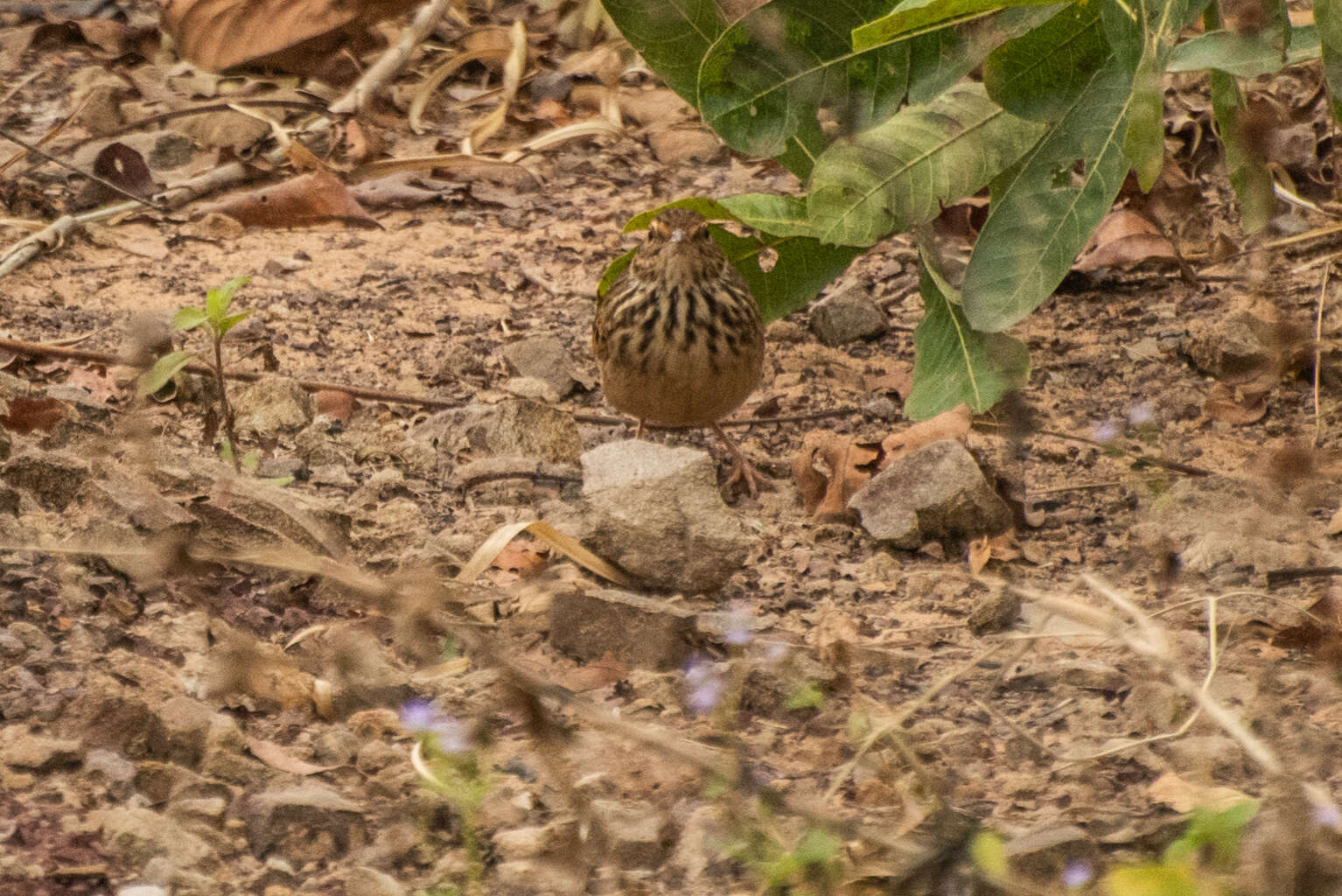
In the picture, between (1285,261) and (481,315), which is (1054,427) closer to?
A: (1285,261)

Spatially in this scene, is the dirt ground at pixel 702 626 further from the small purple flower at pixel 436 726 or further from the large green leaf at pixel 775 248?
the large green leaf at pixel 775 248

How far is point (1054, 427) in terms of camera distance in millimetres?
4676

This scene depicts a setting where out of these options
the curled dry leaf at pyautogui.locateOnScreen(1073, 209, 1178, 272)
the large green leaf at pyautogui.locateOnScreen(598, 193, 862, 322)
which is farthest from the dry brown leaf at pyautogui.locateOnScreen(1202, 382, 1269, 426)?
the large green leaf at pyautogui.locateOnScreen(598, 193, 862, 322)

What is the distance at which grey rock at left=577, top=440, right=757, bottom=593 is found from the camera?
3604mm

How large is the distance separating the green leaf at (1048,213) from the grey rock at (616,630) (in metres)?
1.08

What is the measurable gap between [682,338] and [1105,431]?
47.4 inches

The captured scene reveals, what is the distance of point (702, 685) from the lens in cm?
316

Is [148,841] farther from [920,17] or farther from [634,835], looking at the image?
[920,17]

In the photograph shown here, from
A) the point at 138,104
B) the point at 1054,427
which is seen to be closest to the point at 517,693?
the point at 1054,427

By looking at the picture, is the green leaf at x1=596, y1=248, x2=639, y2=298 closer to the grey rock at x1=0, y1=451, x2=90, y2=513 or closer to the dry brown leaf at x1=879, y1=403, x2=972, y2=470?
the dry brown leaf at x1=879, y1=403, x2=972, y2=470

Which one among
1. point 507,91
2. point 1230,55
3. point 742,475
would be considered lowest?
point 742,475

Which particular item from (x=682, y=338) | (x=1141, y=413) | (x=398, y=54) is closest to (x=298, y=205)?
(x=398, y=54)

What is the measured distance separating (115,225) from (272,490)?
2795 mm

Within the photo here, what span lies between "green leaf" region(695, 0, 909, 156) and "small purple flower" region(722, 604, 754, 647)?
111 cm
